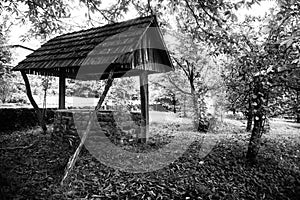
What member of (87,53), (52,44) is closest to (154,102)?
(52,44)

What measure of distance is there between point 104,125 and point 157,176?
2.18 metres

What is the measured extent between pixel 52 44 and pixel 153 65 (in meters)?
3.51

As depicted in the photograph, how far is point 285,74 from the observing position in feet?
16.0

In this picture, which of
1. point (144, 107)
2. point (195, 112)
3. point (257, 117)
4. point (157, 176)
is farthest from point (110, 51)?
point (195, 112)

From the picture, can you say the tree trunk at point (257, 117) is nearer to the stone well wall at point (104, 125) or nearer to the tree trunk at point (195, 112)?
the stone well wall at point (104, 125)

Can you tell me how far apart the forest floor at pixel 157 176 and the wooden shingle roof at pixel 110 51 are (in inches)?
82.5

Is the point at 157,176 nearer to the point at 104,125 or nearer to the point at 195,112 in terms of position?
the point at 104,125

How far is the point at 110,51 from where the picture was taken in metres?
4.82

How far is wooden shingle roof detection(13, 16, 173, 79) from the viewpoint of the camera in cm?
473

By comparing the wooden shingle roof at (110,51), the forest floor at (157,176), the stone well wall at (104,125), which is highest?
the wooden shingle roof at (110,51)

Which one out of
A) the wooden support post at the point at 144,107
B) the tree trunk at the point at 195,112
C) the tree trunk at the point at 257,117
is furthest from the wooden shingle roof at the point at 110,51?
the tree trunk at the point at 195,112

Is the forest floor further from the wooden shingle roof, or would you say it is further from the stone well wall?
the wooden shingle roof

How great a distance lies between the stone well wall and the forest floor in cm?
43

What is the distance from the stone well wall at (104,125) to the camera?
589 cm
